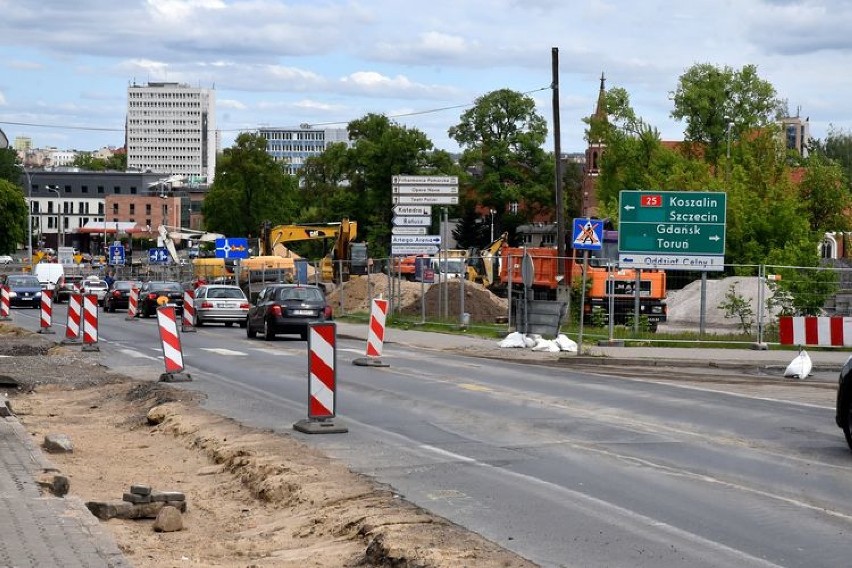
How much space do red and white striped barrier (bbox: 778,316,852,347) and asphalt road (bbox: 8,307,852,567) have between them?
5.30 m

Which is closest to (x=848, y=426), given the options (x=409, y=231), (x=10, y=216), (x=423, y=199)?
(x=409, y=231)

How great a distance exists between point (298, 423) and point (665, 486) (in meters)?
5.10

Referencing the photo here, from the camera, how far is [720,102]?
92.9 m

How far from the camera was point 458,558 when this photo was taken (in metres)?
7.93

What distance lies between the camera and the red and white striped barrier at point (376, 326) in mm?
24391

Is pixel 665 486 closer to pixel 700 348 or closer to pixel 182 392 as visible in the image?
pixel 182 392

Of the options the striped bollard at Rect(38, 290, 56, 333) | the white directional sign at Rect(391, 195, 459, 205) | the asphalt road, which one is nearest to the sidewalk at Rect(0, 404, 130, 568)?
the asphalt road

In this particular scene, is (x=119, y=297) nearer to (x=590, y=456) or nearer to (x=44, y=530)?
(x=590, y=456)

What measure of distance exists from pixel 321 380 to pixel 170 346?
742 centimetres

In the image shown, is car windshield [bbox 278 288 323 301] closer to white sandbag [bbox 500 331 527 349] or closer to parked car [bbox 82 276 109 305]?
white sandbag [bbox 500 331 527 349]

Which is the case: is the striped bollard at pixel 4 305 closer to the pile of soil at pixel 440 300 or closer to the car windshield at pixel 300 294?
the pile of soil at pixel 440 300

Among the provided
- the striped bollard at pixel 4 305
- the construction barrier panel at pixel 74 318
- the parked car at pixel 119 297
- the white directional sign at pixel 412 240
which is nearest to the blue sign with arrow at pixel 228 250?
the parked car at pixel 119 297

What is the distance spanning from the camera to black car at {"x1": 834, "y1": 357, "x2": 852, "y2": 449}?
44.1 ft

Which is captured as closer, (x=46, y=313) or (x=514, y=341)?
(x=514, y=341)
